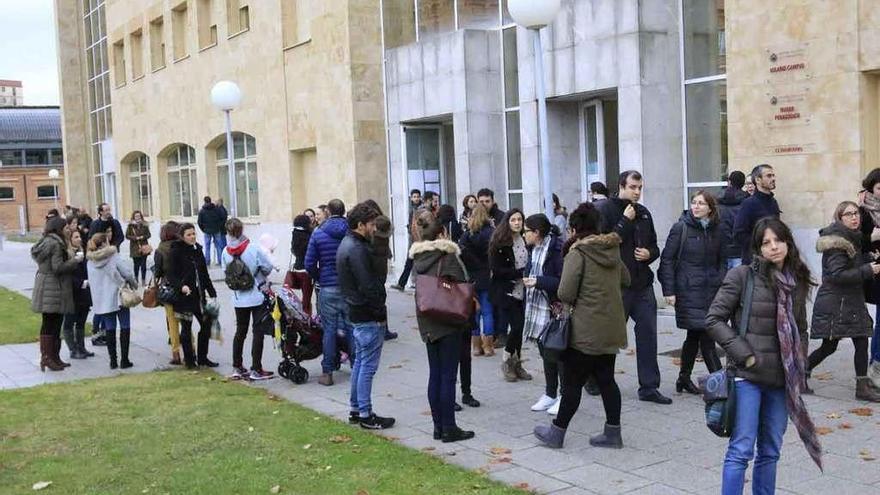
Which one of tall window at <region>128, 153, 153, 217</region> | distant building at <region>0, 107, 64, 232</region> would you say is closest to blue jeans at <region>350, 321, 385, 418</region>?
tall window at <region>128, 153, 153, 217</region>

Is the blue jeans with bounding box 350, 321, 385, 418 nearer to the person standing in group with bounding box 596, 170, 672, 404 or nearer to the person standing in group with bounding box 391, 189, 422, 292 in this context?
the person standing in group with bounding box 596, 170, 672, 404

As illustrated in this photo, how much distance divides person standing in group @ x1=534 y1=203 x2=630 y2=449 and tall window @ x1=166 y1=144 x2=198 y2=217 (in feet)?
85.5

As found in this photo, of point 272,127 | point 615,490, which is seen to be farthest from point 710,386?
point 272,127

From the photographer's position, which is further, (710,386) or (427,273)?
(427,273)

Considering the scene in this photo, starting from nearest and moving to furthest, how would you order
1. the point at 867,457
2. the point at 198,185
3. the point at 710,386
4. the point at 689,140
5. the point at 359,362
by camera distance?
the point at 710,386, the point at 867,457, the point at 359,362, the point at 689,140, the point at 198,185

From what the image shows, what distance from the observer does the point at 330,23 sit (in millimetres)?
21484

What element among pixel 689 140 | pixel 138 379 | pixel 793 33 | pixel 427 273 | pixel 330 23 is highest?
pixel 330 23

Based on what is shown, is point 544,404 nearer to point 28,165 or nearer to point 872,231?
point 872,231

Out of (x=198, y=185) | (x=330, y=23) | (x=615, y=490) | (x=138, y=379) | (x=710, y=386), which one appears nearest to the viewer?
(x=710, y=386)

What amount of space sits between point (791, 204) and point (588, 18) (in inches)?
175

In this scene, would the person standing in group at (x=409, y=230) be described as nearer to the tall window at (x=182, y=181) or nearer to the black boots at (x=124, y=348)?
the black boots at (x=124, y=348)

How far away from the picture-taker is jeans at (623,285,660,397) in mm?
8625

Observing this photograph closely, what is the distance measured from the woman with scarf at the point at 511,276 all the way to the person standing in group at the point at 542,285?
98cm

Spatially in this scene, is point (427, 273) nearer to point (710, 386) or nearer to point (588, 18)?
point (710, 386)
